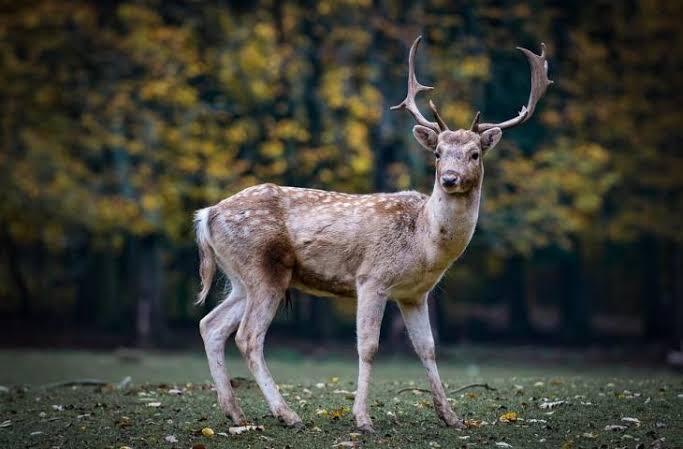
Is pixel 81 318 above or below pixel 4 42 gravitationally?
below

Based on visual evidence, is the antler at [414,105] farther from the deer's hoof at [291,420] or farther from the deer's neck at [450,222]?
the deer's hoof at [291,420]

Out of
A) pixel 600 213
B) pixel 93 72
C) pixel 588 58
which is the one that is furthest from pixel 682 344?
pixel 93 72

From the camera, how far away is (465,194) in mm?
8594

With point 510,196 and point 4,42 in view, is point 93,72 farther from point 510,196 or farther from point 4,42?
point 510,196

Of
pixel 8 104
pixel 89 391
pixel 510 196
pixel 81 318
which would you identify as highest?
pixel 8 104

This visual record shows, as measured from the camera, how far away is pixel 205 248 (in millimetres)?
9297

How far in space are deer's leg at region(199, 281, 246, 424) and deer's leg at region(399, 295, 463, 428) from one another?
1455 millimetres

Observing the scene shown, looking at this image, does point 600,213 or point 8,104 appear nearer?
point 8,104

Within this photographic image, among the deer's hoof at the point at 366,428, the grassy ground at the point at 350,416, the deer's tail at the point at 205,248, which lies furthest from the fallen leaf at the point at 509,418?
the deer's tail at the point at 205,248

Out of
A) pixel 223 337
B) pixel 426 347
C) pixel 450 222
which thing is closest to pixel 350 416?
pixel 426 347

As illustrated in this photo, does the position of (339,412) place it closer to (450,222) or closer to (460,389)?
(460,389)

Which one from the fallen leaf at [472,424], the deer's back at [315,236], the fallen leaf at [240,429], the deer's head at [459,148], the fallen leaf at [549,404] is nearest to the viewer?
the fallen leaf at [240,429]

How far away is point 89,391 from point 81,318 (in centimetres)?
1915

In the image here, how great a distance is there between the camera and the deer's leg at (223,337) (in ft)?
28.9
